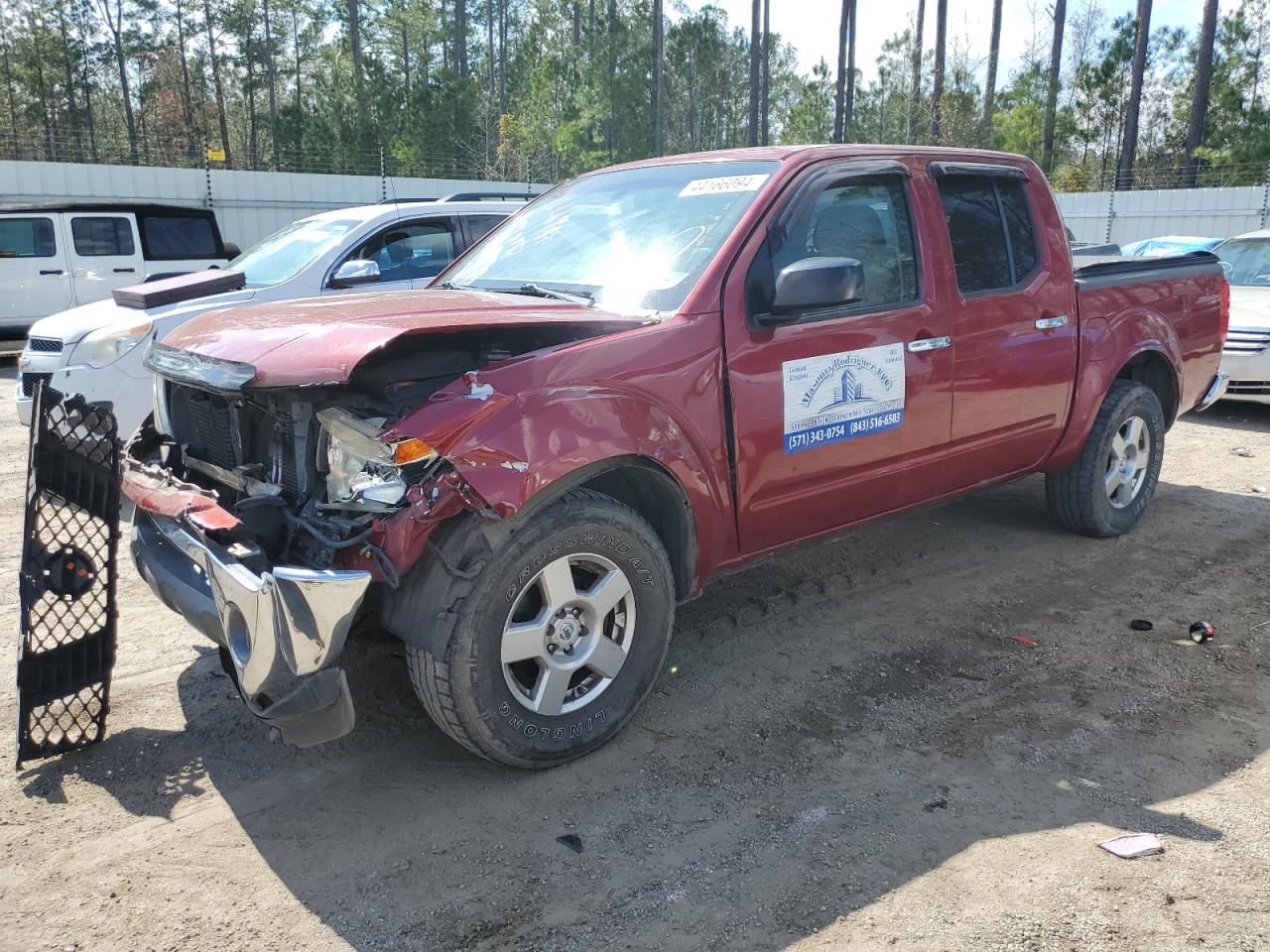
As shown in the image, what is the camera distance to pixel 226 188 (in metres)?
19.8

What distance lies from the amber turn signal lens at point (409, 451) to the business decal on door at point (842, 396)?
1.41 m

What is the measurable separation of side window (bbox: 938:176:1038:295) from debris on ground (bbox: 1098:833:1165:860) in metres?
2.33

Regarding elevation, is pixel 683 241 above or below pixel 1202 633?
above

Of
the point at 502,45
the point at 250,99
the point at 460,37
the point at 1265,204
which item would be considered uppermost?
the point at 502,45

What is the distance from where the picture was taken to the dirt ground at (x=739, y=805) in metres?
2.58

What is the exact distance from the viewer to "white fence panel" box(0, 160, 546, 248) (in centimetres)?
1745

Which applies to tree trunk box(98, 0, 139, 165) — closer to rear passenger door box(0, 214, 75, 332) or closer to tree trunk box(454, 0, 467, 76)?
tree trunk box(454, 0, 467, 76)

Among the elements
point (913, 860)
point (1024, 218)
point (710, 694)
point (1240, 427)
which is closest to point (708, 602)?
point (710, 694)

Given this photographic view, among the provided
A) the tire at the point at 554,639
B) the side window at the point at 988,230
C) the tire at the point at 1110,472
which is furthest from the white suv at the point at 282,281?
the tire at the point at 1110,472

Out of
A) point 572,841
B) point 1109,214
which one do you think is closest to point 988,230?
point 572,841

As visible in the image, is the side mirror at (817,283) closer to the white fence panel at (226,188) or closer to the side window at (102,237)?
the side window at (102,237)

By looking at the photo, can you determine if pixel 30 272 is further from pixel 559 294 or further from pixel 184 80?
pixel 184 80

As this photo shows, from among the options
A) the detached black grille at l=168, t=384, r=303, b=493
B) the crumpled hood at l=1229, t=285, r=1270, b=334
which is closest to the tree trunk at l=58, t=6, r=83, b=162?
the crumpled hood at l=1229, t=285, r=1270, b=334

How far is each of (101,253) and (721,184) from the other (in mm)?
11747
